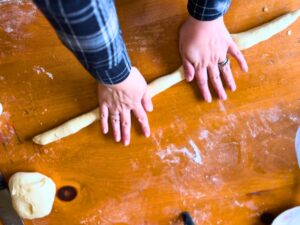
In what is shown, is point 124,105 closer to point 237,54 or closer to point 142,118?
point 142,118

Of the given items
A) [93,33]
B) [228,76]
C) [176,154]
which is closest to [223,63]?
[228,76]

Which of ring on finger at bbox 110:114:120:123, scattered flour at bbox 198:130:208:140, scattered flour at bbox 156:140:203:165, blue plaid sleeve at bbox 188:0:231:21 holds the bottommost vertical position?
scattered flour at bbox 156:140:203:165

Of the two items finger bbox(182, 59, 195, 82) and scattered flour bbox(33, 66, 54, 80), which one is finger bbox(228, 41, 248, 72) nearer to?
finger bbox(182, 59, 195, 82)

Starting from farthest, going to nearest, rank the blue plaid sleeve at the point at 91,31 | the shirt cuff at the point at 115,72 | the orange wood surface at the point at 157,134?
the orange wood surface at the point at 157,134 → the shirt cuff at the point at 115,72 → the blue plaid sleeve at the point at 91,31

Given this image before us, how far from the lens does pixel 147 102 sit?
0.86m

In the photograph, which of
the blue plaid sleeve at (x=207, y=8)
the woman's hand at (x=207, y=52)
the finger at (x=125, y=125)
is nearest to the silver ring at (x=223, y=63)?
the woman's hand at (x=207, y=52)

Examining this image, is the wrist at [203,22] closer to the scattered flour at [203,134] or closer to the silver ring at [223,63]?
the silver ring at [223,63]

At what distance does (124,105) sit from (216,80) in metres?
0.23

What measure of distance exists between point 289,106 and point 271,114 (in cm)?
Result: 5

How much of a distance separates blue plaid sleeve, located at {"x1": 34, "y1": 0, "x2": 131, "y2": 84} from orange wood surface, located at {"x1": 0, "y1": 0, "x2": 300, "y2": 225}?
0.75 feet

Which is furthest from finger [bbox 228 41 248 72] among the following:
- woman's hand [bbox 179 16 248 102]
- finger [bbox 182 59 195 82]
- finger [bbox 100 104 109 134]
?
finger [bbox 100 104 109 134]

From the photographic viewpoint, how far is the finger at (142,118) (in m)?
0.85

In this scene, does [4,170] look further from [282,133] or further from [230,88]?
[282,133]

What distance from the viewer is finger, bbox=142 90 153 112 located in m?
0.85
